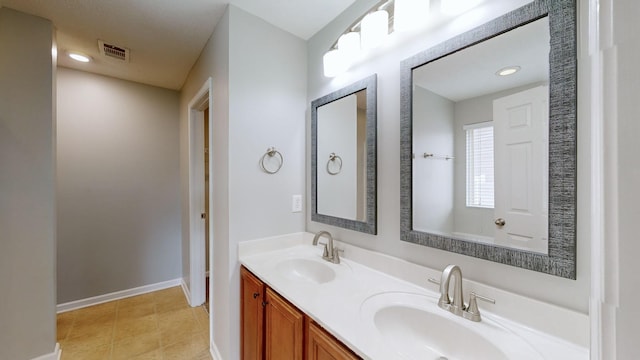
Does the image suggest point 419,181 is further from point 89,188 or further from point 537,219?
point 89,188

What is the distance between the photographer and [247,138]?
1.64m

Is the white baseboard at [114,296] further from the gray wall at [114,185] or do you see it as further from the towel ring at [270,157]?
the towel ring at [270,157]

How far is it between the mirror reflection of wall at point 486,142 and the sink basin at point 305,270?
2.13 ft

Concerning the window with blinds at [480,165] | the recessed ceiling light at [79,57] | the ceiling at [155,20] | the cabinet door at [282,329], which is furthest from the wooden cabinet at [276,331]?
the recessed ceiling light at [79,57]

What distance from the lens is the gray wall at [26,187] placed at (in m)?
1.62

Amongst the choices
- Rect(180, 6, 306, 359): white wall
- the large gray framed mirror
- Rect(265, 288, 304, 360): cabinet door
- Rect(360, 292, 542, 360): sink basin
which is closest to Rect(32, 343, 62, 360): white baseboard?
Rect(180, 6, 306, 359): white wall

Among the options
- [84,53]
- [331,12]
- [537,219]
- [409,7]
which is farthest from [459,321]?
[84,53]

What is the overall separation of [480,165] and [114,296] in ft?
11.5

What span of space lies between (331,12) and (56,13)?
1.80 metres

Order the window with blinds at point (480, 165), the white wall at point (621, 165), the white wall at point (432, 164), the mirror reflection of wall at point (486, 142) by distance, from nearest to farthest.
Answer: the white wall at point (621, 165) < the mirror reflection of wall at point (486, 142) < the window with blinds at point (480, 165) < the white wall at point (432, 164)

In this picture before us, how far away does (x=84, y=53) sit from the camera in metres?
2.18

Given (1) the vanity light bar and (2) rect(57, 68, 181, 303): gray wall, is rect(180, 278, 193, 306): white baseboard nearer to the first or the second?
(2) rect(57, 68, 181, 303): gray wall

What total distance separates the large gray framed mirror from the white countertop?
15 cm

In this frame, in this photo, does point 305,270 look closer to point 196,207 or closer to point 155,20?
point 196,207
